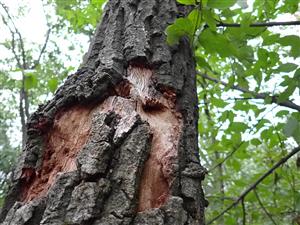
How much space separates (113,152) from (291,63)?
3.06 feet

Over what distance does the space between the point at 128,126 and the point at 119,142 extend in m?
0.06

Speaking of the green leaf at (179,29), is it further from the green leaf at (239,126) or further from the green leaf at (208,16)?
the green leaf at (239,126)

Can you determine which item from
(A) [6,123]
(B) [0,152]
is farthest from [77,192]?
(A) [6,123]

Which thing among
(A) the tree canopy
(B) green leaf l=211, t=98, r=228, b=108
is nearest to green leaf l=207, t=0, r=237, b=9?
(A) the tree canopy

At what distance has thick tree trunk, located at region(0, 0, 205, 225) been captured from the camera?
771 millimetres

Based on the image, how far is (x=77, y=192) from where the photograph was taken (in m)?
0.77

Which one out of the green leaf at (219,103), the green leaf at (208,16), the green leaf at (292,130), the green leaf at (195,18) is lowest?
the green leaf at (208,16)

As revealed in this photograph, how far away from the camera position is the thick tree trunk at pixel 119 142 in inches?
30.3

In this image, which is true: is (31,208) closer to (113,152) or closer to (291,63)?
(113,152)

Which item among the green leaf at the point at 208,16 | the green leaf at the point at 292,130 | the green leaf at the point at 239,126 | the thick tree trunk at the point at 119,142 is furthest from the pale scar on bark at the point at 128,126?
the green leaf at the point at 239,126

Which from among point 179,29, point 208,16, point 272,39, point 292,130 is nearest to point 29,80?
point 179,29

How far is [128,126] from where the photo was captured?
91cm

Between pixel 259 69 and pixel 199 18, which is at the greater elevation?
pixel 259 69

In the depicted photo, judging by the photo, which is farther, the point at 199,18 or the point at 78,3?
the point at 78,3
